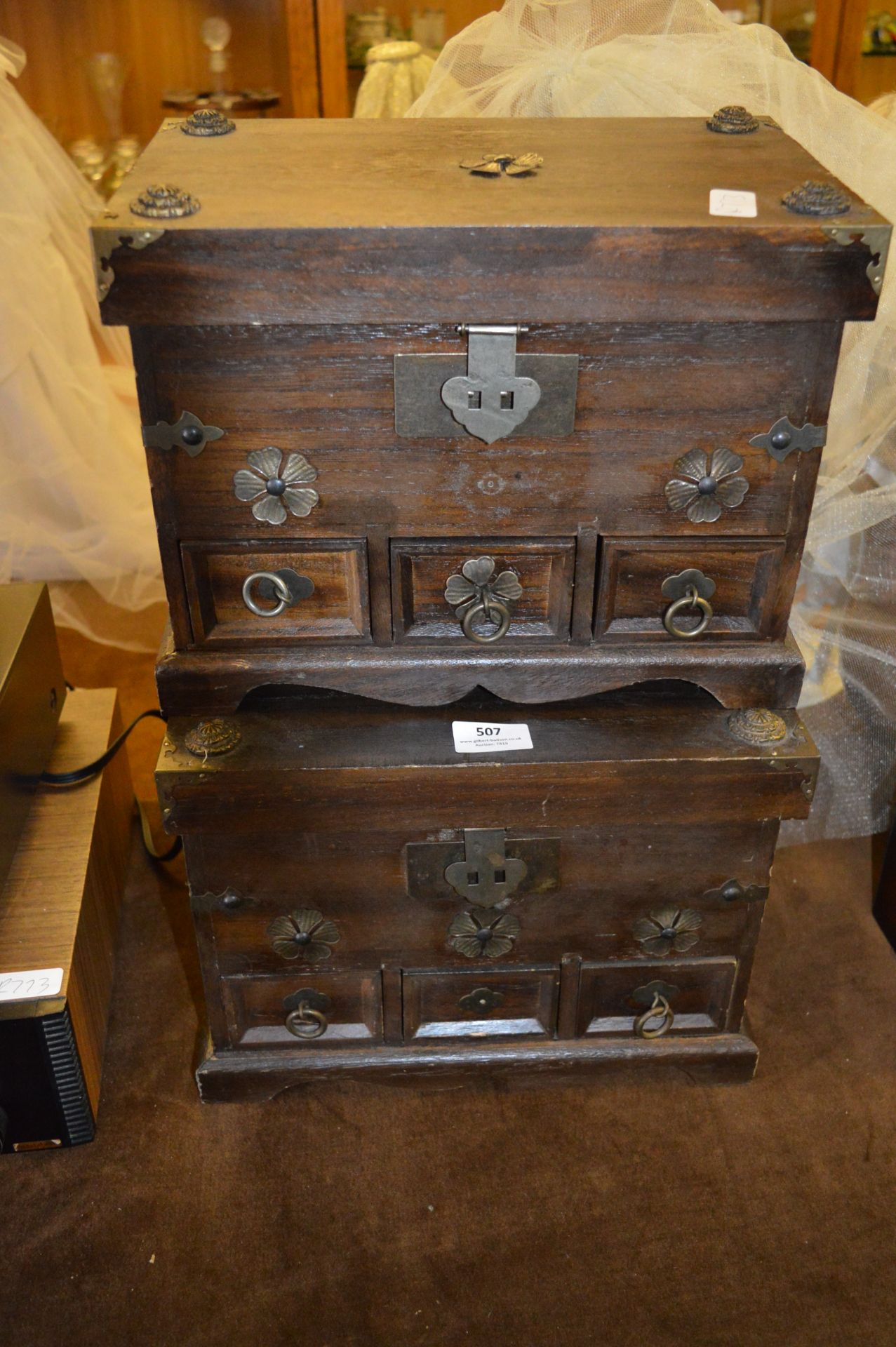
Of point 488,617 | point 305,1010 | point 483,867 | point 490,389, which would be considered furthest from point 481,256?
point 305,1010

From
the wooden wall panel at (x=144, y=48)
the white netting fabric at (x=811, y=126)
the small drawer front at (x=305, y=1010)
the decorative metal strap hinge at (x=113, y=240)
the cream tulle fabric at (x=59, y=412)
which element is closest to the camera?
the decorative metal strap hinge at (x=113, y=240)

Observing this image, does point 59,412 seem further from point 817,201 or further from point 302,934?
point 817,201

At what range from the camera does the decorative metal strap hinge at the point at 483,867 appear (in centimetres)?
117

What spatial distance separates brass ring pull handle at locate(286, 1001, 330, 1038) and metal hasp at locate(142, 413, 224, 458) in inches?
23.7

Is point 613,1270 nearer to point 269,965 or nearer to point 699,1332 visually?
point 699,1332

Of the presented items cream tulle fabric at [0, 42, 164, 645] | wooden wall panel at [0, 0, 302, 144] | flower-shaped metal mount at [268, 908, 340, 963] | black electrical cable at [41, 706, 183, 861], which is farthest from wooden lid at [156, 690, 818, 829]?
wooden wall panel at [0, 0, 302, 144]

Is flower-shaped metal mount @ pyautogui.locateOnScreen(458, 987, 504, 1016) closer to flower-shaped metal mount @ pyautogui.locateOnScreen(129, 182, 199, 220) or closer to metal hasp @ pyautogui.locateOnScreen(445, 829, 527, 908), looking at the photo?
metal hasp @ pyautogui.locateOnScreen(445, 829, 527, 908)

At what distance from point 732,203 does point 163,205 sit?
1.48ft

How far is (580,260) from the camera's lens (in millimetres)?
939

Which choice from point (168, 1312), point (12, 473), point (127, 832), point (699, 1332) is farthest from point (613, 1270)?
point (12, 473)

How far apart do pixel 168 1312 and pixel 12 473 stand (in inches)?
57.0

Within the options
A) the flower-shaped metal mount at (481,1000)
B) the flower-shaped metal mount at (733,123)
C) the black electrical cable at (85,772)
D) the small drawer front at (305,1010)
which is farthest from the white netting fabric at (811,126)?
the black electrical cable at (85,772)

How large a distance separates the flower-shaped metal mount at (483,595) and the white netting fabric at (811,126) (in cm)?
58

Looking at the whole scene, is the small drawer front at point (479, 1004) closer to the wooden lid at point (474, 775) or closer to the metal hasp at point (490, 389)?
the wooden lid at point (474, 775)
